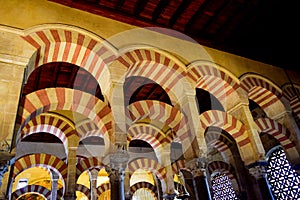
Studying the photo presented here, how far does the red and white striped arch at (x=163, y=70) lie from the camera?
4.20m

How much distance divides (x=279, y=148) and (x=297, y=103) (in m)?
2.16

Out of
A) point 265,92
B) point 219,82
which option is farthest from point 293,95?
point 219,82

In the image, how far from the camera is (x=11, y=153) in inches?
102

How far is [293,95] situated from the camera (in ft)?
18.3

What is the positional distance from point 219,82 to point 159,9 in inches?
66.2

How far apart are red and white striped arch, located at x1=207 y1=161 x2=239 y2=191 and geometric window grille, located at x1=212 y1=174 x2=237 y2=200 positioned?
1.22 m

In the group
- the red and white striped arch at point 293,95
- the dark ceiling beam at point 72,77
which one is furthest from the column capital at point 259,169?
the dark ceiling beam at point 72,77

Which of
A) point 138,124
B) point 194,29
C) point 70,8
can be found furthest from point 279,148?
point 70,8

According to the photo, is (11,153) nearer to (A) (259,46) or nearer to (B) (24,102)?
(B) (24,102)

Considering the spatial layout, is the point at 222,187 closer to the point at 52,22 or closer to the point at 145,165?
the point at 145,165

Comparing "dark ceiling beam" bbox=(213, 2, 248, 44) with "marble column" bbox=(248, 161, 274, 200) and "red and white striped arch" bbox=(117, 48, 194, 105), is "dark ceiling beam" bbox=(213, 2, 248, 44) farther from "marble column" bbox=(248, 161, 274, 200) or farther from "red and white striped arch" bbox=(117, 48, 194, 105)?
"marble column" bbox=(248, 161, 274, 200)

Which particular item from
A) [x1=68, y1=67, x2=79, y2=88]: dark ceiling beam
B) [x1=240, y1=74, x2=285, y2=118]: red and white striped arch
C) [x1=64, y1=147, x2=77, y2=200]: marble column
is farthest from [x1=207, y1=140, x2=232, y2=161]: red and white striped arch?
[x1=68, y1=67, x2=79, y2=88]: dark ceiling beam

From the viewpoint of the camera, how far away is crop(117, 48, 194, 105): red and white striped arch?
13.8ft

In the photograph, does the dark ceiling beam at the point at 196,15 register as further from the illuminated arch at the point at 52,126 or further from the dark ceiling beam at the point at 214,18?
the illuminated arch at the point at 52,126
